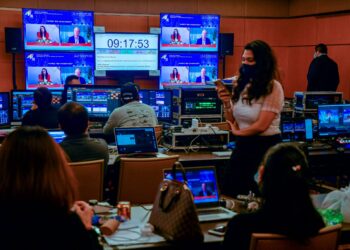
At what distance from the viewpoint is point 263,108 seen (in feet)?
13.0

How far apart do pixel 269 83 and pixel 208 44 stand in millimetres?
6709

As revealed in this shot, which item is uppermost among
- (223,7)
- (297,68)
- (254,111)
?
(223,7)

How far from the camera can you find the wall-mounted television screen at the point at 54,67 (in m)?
9.66

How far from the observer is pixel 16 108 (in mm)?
7027

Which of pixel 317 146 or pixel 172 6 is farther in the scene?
pixel 172 6

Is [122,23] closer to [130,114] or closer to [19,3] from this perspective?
[19,3]

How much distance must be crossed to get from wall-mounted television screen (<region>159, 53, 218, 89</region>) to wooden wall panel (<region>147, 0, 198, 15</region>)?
94 cm

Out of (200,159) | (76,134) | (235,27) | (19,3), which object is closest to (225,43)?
(235,27)

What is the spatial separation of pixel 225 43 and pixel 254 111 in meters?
6.82

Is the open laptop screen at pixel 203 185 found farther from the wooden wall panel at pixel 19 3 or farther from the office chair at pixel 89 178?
the wooden wall panel at pixel 19 3

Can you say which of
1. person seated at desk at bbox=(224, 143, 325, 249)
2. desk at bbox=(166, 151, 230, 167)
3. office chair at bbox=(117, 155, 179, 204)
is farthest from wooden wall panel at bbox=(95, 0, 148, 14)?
person seated at desk at bbox=(224, 143, 325, 249)

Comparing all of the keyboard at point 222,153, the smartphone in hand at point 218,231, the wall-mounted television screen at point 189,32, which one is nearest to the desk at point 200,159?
the keyboard at point 222,153

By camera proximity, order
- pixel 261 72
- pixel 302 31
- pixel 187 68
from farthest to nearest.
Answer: pixel 302 31 < pixel 187 68 < pixel 261 72

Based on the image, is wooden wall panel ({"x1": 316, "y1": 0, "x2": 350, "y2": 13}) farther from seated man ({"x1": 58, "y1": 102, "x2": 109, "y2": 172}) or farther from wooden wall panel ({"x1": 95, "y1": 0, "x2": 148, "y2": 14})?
seated man ({"x1": 58, "y1": 102, "x2": 109, "y2": 172})
